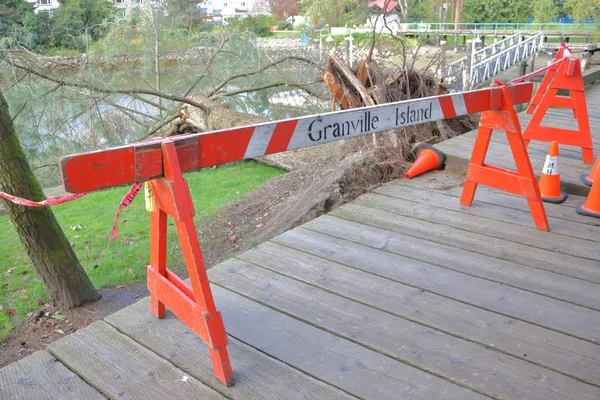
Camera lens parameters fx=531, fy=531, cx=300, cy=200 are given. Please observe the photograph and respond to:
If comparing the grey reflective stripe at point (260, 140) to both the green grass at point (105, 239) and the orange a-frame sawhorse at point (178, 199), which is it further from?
the green grass at point (105, 239)

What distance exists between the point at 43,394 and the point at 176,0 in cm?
1456

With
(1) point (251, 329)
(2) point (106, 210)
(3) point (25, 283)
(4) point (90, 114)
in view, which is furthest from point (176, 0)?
(1) point (251, 329)

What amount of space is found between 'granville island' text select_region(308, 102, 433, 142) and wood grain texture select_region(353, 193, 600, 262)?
0.89m

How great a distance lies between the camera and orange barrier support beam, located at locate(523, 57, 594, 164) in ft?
17.7

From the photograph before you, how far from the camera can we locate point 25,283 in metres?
6.45

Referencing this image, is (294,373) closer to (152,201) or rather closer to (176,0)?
(152,201)

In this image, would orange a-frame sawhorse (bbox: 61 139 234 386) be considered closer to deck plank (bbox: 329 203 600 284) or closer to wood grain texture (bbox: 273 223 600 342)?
wood grain texture (bbox: 273 223 600 342)

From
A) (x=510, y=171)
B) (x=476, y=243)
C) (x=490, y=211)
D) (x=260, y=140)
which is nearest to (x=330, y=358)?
(x=260, y=140)

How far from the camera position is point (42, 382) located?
2.34 m

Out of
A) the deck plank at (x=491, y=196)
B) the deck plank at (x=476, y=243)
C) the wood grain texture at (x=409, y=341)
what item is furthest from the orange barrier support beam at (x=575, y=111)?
the wood grain texture at (x=409, y=341)

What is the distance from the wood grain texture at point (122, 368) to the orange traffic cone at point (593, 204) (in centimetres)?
329

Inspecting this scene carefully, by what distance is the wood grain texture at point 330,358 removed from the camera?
7.32ft

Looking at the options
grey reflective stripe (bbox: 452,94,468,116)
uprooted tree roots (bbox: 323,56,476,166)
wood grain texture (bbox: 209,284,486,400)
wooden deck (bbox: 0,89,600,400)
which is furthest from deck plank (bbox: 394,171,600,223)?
wood grain texture (bbox: 209,284,486,400)

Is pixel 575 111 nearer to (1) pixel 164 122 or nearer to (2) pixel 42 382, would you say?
(2) pixel 42 382
